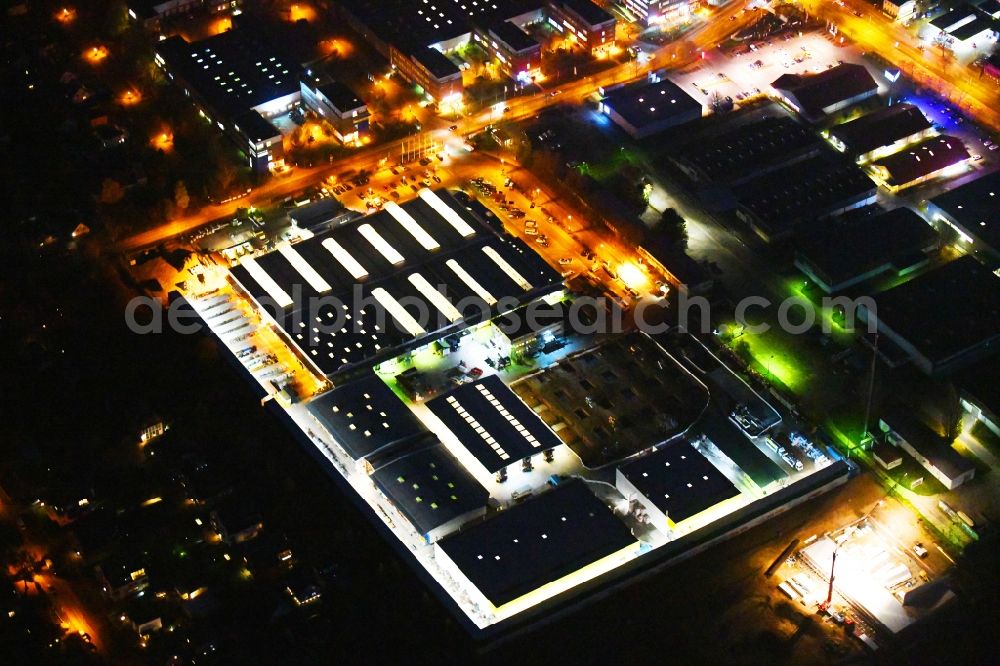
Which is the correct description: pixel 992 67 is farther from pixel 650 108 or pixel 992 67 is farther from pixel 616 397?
pixel 616 397

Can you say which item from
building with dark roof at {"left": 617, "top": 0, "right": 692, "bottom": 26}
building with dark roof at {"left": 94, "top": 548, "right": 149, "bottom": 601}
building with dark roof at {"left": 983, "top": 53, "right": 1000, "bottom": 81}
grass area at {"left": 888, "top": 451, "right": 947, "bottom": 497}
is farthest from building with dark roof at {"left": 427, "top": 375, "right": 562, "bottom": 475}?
building with dark roof at {"left": 983, "top": 53, "right": 1000, "bottom": 81}

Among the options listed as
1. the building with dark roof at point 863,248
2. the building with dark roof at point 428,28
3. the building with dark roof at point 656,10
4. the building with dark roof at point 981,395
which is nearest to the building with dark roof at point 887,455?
the building with dark roof at point 981,395

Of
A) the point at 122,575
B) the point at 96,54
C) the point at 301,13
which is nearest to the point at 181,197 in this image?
the point at 96,54

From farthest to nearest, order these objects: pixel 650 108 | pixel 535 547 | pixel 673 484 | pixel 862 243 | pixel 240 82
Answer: pixel 240 82, pixel 650 108, pixel 862 243, pixel 673 484, pixel 535 547

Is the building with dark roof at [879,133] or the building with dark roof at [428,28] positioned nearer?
the building with dark roof at [879,133]

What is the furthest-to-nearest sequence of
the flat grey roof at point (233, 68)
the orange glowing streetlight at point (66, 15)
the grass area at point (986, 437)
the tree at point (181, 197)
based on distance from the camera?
the orange glowing streetlight at point (66, 15)
the flat grey roof at point (233, 68)
the tree at point (181, 197)
the grass area at point (986, 437)

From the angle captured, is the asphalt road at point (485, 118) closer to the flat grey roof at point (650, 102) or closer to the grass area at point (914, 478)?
the flat grey roof at point (650, 102)
